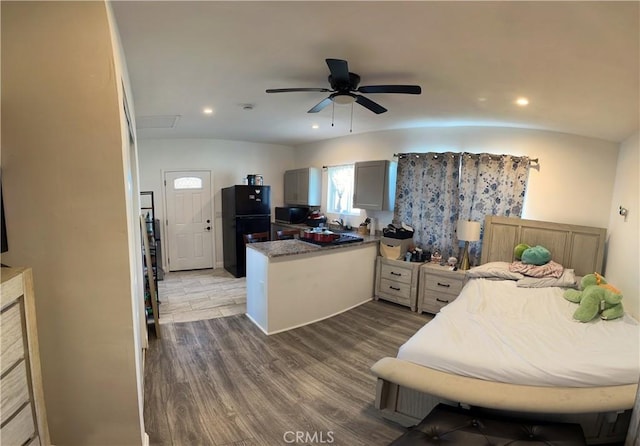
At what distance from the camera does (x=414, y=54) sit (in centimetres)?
190

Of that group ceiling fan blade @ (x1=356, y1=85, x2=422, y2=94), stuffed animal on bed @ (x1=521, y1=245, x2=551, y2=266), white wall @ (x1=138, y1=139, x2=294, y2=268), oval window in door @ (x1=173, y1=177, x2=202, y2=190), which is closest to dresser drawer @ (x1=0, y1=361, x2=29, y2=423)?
ceiling fan blade @ (x1=356, y1=85, x2=422, y2=94)

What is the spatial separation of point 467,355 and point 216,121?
4.00 meters

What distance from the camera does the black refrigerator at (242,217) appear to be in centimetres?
516

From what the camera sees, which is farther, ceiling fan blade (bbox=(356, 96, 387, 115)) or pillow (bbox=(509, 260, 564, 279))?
pillow (bbox=(509, 260, 564, 279))

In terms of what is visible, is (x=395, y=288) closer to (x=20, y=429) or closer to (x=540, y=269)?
(x=540, y=269)

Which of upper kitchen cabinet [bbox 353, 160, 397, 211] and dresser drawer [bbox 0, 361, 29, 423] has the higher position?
upper kitchen cabinet [bbox 353, 160, 397, 211]

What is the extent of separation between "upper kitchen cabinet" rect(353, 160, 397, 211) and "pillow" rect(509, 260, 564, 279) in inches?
70.4

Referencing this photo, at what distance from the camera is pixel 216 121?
4051 mm

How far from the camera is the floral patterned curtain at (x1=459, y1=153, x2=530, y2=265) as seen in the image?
3512 millimetres

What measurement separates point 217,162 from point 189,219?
1271 mm

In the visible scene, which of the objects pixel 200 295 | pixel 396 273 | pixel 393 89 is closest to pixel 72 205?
pixel 393 89

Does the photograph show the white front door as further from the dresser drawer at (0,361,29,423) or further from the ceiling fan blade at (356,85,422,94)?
the dresser drawer at (0,361,29,423)

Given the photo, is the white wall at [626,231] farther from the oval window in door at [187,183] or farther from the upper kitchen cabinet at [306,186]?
the oval window in door at [187,183]

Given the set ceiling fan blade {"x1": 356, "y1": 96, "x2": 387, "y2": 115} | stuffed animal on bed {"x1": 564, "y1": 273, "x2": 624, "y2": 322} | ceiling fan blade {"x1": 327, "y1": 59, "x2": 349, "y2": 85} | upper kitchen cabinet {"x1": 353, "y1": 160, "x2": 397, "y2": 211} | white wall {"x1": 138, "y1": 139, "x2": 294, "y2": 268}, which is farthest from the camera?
white wall {"x1": 138, "y1": 139, "x2": 294, "y2": 268}
